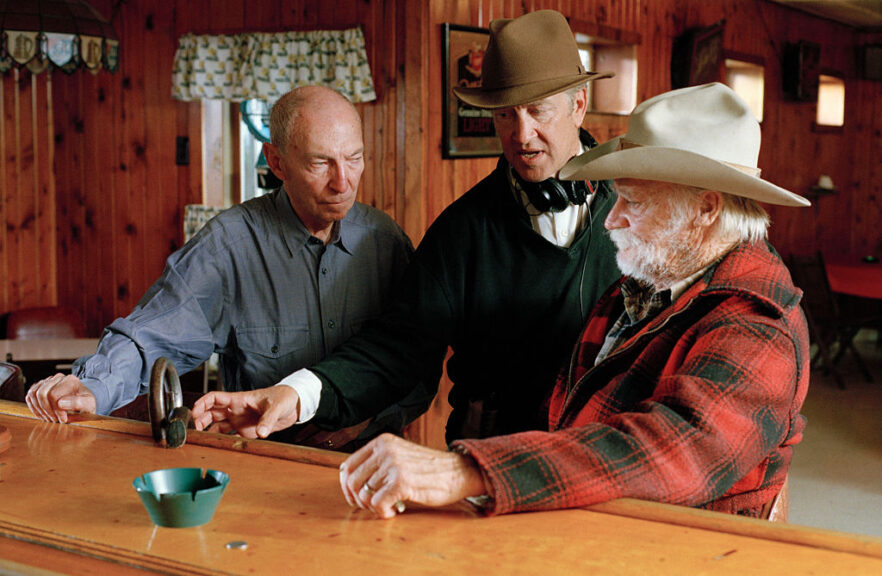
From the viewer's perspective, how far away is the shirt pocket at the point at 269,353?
2541 mm

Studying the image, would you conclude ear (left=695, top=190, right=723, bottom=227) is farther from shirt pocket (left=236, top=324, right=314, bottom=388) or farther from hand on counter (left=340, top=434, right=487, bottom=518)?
shirt pocket (left=236, top=324, right=314, bottom=388)

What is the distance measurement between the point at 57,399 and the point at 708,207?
4.64 feet

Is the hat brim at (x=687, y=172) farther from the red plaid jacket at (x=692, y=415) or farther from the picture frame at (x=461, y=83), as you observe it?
the picture frame at (x=461, y=83)

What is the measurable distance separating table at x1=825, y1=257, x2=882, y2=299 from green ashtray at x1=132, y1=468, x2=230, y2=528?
653 cm

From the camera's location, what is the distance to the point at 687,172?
171 centimetres

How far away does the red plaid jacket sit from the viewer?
4.70ft

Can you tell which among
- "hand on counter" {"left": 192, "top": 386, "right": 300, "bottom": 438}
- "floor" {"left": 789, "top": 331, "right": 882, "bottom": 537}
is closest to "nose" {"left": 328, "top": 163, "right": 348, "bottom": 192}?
"hand on counter" {"left": 192, "top": 386, "right": 300, "bottom": 438}

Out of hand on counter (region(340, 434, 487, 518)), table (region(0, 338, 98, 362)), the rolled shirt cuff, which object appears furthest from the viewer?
table (region(0, 338, 98, 362))

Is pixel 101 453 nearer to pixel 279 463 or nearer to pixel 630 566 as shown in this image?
pixel 279 463

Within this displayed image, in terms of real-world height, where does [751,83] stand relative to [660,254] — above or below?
above

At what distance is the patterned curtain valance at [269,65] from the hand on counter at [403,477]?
357cm

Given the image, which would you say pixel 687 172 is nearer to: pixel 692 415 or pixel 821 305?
pixel 692 415

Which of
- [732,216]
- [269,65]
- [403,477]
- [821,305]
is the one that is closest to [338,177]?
[732,216]

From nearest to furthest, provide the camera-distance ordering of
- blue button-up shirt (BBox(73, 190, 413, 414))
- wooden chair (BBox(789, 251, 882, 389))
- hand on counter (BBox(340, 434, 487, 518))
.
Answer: hand on counter (BBox(340, 434, 487, 518)) < blue button-up shirt (BBox(73, 190, 413, 414)) < wooden chair (BBox(789, 251, 882, 389))
